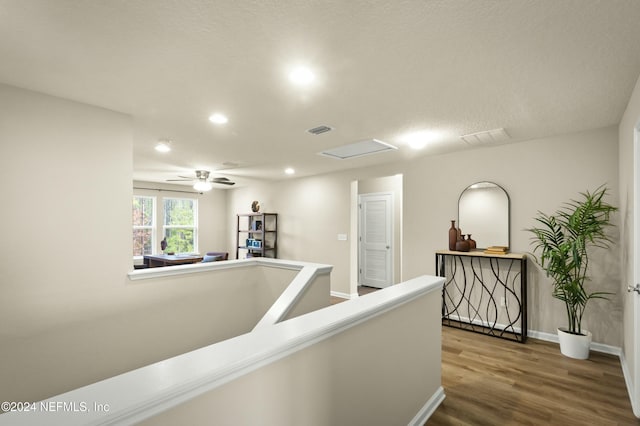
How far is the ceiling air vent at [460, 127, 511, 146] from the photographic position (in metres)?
3.33

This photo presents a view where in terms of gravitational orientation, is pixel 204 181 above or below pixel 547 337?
above

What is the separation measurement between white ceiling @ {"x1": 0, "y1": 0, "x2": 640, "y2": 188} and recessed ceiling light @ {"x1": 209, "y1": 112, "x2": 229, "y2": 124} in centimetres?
6

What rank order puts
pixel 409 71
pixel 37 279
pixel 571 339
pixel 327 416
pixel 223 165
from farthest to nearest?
pixel 223 165 < pixel 571 339 < pixel 37 279 < pixel 409 71 < pixel 327 416

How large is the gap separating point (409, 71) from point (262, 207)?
5.81 meters

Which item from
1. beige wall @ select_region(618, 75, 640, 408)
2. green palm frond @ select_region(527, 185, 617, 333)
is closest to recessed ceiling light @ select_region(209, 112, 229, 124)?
beige wall @ select_region(618, 75, 640, 408)

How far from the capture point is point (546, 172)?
3609 millimetres

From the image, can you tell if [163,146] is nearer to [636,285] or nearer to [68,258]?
[68,258]

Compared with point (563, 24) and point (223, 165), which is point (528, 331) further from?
point (223, 165)

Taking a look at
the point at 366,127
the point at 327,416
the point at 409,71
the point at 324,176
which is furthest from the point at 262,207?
the point at 327,416

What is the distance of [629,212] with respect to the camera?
8.41ft

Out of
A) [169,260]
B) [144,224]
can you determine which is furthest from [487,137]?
[144,224]

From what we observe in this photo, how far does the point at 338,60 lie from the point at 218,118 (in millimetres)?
1503

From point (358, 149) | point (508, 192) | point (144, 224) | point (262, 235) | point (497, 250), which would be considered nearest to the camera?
point (497, 250)

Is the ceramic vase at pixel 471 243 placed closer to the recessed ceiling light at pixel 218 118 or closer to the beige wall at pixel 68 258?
the recessed ceiling light at pixel 218 118
